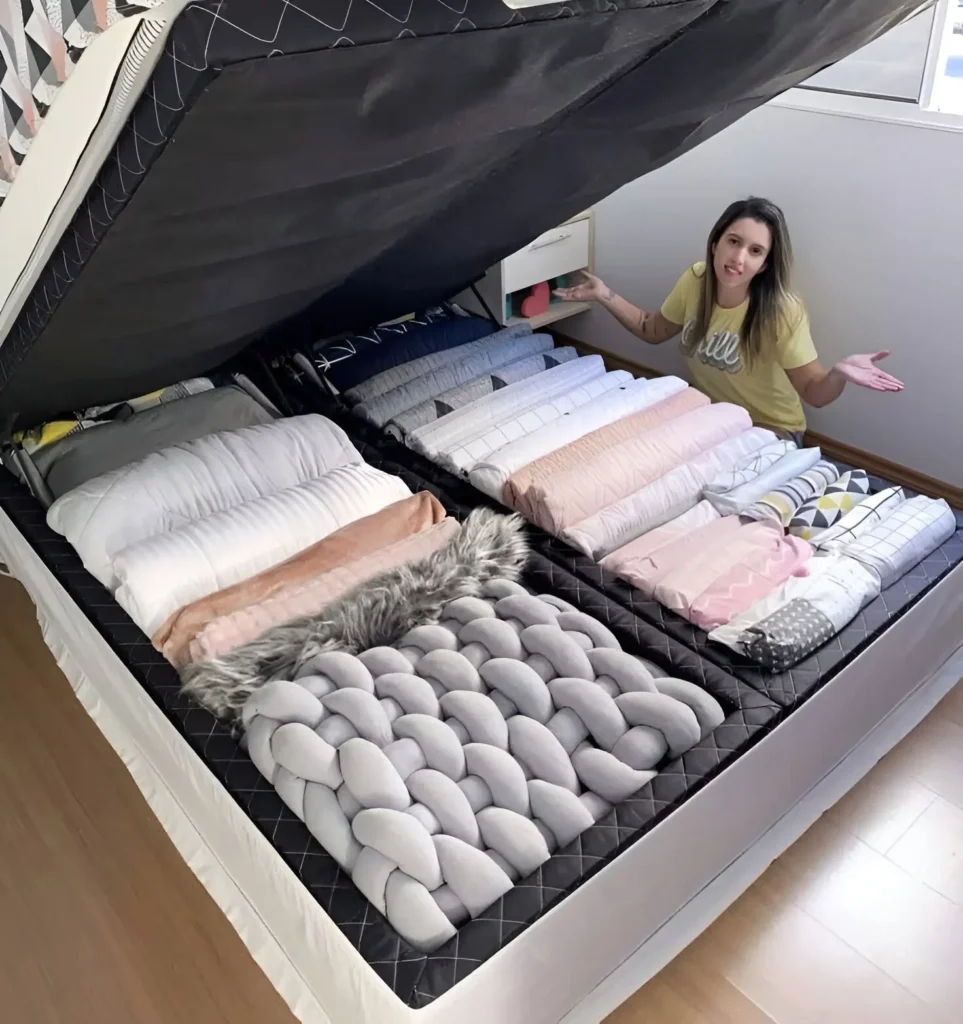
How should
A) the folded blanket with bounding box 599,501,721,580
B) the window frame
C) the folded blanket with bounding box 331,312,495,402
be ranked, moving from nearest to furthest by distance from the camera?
the folded blanket with bounding box 599,501,721,580 → the window frame → the folded blanket with bounding box 331,312,495,402

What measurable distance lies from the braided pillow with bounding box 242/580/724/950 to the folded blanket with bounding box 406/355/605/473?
53 cm

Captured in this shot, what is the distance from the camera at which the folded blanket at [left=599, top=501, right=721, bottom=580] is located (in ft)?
5.15

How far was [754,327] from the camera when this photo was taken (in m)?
2.10

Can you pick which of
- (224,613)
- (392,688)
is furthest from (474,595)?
(224,613)

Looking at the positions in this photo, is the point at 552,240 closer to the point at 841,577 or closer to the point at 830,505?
the point at 830,505

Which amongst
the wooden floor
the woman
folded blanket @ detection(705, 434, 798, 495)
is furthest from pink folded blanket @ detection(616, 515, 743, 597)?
the woman

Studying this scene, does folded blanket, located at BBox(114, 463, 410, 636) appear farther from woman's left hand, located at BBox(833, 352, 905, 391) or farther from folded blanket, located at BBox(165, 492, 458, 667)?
woman's left hand, located at BBox(833, 352, 905, 391)

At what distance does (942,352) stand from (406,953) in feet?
5.65

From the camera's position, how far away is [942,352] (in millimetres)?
2057

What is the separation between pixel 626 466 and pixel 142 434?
3.12 ft

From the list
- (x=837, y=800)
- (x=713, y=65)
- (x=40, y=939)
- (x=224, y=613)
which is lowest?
(x=40, y=939)

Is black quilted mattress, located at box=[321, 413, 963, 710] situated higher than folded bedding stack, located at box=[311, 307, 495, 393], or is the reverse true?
folded bedding stack, located at box=[311, 307, 495, 393]

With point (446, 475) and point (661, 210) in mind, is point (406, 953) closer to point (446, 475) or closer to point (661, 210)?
point (446, 475)

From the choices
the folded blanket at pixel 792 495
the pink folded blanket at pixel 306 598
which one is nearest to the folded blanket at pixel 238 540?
the pink folded blanket at pixel 306 598
